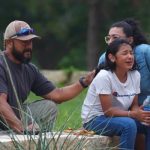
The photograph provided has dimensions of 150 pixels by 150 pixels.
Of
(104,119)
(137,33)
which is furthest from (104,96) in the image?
(137,33)

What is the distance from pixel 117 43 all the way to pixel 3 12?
74.9ft

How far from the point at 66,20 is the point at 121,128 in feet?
77.2

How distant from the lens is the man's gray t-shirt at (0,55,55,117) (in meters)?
6.70

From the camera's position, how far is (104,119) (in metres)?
6.75

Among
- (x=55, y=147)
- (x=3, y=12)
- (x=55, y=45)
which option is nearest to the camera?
(x=55, y=147)

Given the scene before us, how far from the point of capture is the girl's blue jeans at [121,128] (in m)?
6.57

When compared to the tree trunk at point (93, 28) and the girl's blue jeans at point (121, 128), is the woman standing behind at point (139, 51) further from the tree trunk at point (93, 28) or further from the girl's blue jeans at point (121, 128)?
the tree trunk at point (93, 28)

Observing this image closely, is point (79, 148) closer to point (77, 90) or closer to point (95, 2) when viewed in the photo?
point (77, 90)

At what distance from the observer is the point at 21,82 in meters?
6.84

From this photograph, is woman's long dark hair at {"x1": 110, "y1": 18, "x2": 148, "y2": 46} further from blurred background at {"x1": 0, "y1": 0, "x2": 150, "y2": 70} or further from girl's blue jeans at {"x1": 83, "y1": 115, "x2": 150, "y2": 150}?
blurred background at {"x1": 0, "y1": 0, "x2": 150, "y2": 70}

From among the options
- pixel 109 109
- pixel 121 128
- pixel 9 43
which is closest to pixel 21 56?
pixel 9 43

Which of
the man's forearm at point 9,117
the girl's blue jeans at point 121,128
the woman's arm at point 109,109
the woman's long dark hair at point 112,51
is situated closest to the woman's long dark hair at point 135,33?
→ the woman's long dark hair at point 112,51

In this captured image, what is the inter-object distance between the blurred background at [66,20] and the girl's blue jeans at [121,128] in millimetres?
18069

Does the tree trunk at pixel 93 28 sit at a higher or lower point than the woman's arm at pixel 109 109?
lower
